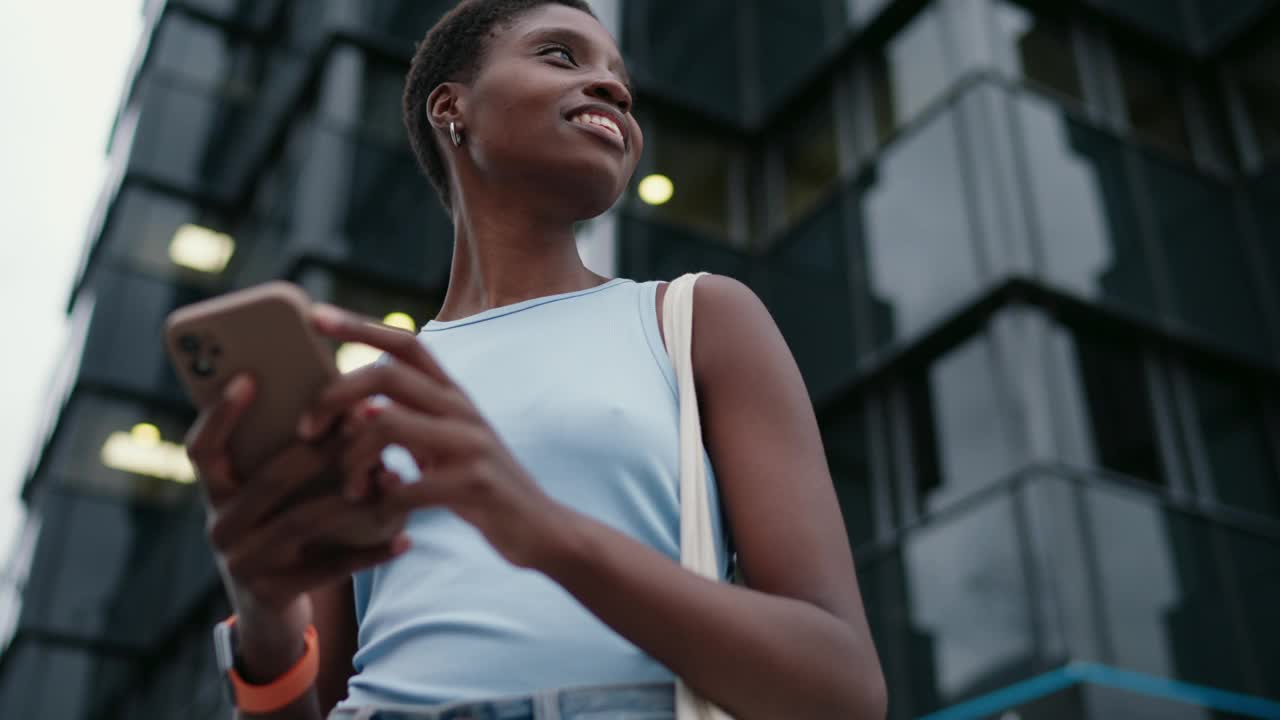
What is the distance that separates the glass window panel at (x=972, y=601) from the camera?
786 cm

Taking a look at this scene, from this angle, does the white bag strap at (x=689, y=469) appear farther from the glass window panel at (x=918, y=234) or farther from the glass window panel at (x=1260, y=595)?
the glass window panel at (x=1260, y=595)

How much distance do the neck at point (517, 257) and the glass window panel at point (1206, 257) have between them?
8.59 meters

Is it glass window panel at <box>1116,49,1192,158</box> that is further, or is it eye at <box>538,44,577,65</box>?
glass window panel at <box>1116,49,1192,158</box>

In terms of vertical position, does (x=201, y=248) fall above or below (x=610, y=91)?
above

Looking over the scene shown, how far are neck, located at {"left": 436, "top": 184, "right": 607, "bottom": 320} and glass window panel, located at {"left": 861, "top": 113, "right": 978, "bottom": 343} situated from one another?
24.3 feet

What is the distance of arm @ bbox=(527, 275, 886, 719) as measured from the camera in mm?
1232

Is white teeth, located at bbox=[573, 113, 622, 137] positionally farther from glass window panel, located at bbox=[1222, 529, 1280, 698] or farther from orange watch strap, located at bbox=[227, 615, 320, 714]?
glass window panel, located at bbox=[1222, 529, 1280, 698]

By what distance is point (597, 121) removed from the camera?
183 centimetres

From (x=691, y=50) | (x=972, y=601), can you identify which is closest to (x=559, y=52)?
(x=972, y=601)

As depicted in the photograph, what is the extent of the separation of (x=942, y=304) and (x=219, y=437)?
8437 millimetres

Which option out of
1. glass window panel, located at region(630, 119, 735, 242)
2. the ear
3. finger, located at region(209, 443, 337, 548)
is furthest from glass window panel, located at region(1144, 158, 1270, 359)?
finger, located at region(209, 443, 337, 548)

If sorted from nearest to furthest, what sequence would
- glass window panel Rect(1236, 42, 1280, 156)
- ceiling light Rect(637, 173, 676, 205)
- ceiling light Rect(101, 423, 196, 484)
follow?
glass window panel Rect(1236, 42, 1280, 156), ceiling light Rect(637, 173, 676, 205), ceiling light Rect(101, 423, 196, 484)

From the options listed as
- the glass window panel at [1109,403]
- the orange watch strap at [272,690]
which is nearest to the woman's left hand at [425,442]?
the orange watch strap at [272,690]

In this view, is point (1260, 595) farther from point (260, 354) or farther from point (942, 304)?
point (260, 354)
